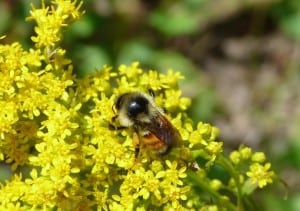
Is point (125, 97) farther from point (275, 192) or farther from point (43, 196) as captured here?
point (275, 192)

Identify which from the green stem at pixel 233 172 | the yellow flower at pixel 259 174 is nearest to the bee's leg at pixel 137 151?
the green stem at pixel 233 172

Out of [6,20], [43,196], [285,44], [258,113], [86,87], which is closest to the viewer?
[43,196]

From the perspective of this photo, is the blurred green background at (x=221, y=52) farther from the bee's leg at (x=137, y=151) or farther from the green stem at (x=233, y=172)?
the bee's leg at (x=137, y=151)

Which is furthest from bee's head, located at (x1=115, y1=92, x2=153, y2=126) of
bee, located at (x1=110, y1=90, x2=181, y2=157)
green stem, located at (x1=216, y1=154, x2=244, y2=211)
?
green stem, located at (x1=216, y1=154, x2=244, y2=211)

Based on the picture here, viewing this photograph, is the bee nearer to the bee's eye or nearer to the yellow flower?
the bee's eye

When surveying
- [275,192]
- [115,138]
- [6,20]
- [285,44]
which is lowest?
[275,192]

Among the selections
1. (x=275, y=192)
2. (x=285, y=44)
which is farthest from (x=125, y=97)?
(x=285, y=44)

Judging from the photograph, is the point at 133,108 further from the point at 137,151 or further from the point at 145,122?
the point at 137,151
